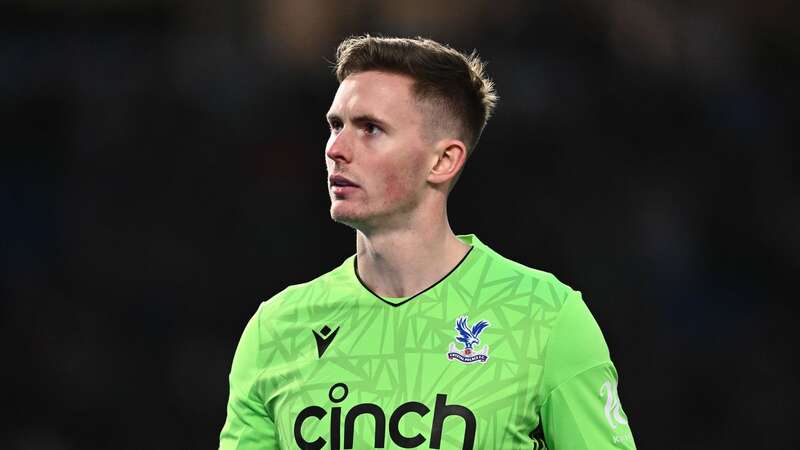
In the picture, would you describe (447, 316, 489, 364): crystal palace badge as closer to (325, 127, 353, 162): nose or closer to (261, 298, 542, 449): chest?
(261, 298, 542, 449): chest

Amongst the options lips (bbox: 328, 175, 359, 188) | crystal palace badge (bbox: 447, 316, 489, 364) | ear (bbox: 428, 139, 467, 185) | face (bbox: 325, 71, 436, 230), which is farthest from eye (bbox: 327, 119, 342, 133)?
crystal palace badge (bbox: 447, 316, 489, 364)

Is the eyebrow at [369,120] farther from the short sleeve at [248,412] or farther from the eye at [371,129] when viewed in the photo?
the short sleeve at [248,412]

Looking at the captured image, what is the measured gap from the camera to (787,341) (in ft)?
27.5

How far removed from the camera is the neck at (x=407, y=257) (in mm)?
3545

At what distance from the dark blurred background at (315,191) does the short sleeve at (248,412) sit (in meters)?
4.10

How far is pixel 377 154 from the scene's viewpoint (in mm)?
3465

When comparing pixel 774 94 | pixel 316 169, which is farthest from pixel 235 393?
pixel 774 94

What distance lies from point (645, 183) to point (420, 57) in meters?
5.43

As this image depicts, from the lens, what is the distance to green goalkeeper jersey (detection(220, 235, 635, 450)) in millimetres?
3293

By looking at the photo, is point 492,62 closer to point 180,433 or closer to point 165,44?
point 165,44

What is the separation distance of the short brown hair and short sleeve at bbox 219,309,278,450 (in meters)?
0.87

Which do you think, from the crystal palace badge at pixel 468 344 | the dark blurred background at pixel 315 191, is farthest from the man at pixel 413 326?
the dark blurred background at pixel 315 191

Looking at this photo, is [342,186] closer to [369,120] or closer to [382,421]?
[369,120]

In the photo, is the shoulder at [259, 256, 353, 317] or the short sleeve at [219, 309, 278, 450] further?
the shoulder at [259, 256, 353, 317]
